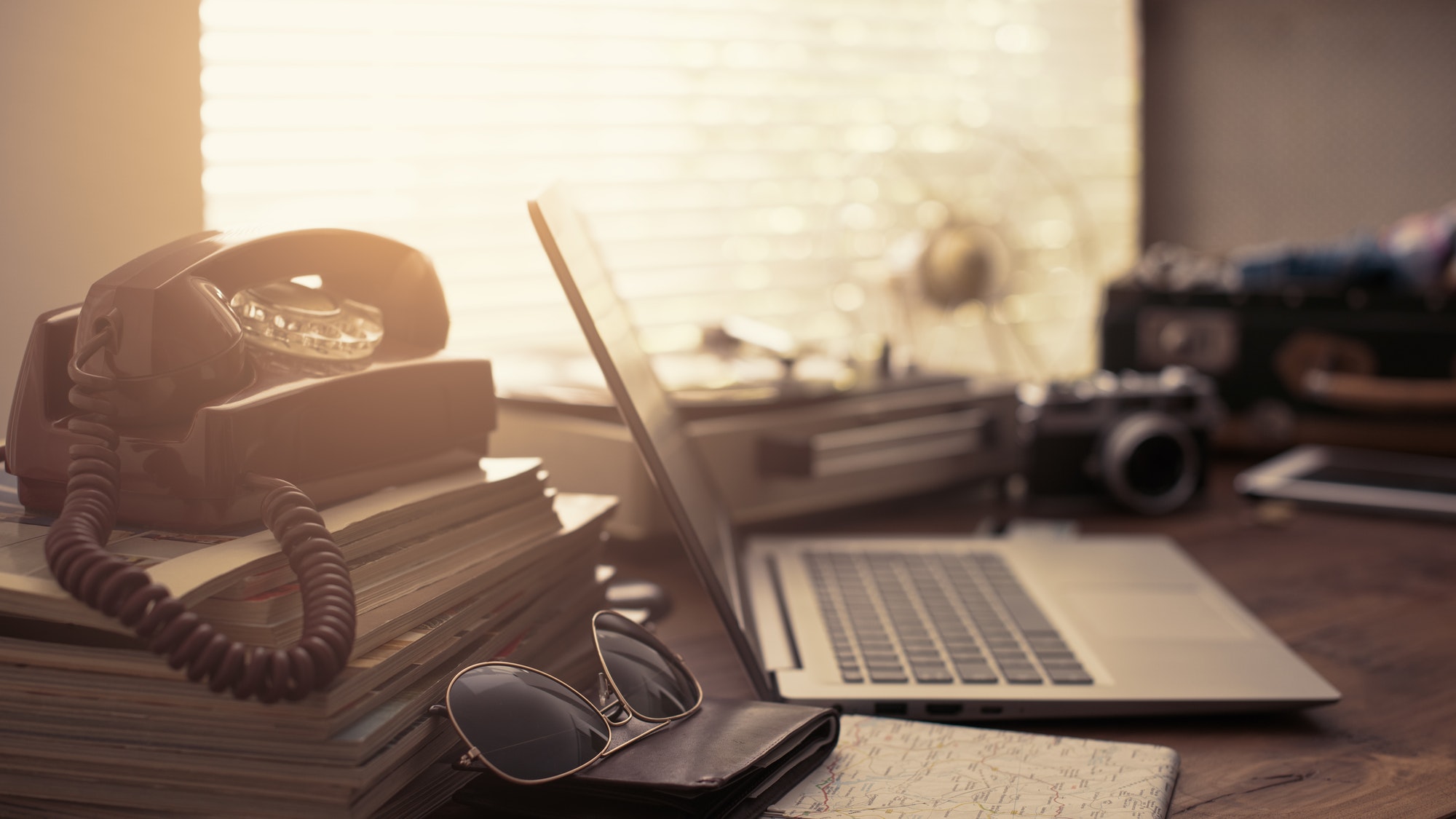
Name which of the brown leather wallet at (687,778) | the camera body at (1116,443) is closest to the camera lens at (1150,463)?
the camera body at (1116,443)

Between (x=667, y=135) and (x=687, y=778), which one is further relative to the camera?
(x=667, y=135)

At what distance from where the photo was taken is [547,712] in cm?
52

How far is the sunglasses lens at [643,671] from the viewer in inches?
22.3

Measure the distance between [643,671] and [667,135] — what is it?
3.90 feet

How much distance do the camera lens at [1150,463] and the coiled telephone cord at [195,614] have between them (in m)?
0.93

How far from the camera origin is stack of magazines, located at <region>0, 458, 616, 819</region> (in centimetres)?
47

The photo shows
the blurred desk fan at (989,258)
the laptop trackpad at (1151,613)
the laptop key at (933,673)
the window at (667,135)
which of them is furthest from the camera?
the blurred desk fan at (989,258)

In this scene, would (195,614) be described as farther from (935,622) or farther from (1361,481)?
(1361,481)

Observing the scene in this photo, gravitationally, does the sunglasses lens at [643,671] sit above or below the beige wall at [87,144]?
below

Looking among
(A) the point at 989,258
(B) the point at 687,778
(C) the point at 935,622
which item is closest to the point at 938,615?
(C) the point at 935,622

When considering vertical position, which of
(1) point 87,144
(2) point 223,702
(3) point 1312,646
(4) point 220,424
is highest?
(1) point 87,144

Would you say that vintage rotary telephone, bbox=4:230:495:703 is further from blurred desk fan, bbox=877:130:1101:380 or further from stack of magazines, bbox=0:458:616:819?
blurred desk fan, bbox=877:130:1101:380

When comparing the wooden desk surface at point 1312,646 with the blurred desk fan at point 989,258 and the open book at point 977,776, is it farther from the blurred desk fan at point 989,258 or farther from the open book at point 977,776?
the blurred desk fan at point 989,258

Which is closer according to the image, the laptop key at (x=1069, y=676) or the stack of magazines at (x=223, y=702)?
the stack of magazines at (x=223, y=702)
